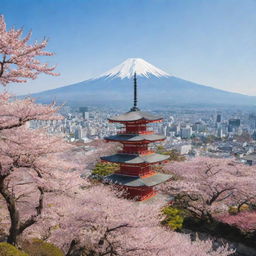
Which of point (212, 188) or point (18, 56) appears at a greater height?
point (18, 56)

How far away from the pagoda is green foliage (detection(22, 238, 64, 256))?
4.53 metres

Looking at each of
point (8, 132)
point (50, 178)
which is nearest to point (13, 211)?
point (50, 178)

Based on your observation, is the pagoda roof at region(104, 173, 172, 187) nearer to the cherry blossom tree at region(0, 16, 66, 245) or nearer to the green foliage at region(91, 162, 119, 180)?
the green foliage at region(91, 162, 119, 180)

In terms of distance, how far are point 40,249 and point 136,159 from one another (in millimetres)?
5653

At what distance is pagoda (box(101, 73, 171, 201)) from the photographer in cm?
1132

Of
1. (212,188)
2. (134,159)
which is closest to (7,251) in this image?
(134,159)

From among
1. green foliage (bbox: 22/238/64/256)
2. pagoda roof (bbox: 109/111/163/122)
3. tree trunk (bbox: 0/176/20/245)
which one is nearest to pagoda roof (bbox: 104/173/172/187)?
pagoda roof (bbox: 109/111/163/122)

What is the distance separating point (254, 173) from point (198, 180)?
287 cm

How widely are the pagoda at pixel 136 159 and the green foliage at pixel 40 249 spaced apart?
179 inches

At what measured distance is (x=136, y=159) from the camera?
1148 cm

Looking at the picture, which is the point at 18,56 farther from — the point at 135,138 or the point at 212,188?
the point at 212,188

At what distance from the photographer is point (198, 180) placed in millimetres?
12828

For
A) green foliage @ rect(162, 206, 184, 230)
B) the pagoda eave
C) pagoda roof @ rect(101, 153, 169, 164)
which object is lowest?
green foliage @ rect(162, 206, 184, 230)

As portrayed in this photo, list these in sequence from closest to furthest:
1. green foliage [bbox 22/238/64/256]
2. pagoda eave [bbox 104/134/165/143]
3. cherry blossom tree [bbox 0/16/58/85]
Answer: cherry blossom tree [bbox 0/16/58/85] → green foliage [bbox 22/238/64/256] → pagoda eave [bbox 104/134/165/143]
